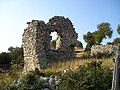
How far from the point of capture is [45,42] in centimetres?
2594

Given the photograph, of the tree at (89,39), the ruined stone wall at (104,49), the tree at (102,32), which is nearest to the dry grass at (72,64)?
the ruined stone wall at (104,49)

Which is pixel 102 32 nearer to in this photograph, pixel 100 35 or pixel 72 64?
pixel 100 35

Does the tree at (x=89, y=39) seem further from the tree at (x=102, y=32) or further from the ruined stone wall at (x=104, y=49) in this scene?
the ruined stone wall at (x=104, y=49)

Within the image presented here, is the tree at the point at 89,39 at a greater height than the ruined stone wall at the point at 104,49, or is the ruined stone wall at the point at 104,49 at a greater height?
the tree at the point at 89,39

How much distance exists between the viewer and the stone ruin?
2553 cm

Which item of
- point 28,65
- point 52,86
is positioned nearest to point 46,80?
point 52,86

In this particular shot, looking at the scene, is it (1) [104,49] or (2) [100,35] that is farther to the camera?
(2) [100,35]

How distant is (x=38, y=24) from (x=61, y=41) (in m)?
2.81

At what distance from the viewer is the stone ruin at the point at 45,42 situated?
25531 millimetres

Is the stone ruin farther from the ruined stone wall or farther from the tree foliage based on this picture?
the tree foliage

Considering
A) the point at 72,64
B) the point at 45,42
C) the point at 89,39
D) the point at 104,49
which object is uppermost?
the point at 89,39

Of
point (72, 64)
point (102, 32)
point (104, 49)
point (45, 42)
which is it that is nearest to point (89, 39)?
point (102, 32)

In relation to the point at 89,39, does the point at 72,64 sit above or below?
below

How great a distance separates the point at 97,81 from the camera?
16750mm
